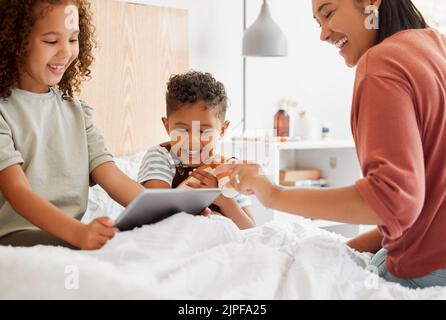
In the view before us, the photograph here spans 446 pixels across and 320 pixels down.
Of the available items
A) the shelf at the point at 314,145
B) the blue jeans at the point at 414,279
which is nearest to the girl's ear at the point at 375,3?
the blue jeans at the point at 414,279

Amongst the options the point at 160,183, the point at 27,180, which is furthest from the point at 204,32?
the point at 27,180

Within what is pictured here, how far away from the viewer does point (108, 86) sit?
102 inches

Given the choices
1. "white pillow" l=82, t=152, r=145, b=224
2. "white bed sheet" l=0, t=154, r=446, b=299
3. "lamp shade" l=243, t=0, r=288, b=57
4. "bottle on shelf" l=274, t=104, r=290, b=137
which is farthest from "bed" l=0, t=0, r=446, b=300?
"bottle on shelf" l=274, t=104, r=290, b=137

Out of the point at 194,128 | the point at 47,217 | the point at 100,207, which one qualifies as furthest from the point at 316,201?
the point at 100,207

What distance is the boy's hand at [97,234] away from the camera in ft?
3.49

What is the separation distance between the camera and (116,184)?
1.47 m

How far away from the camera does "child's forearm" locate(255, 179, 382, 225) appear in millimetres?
918

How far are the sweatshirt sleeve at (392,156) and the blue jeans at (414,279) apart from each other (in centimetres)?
15

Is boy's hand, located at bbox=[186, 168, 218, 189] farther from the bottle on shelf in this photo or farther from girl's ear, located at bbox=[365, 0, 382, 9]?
the bottle on shelf

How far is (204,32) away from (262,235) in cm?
197

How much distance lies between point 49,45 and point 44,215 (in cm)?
42

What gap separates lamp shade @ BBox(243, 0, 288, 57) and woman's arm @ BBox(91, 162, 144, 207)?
1585 millimetres

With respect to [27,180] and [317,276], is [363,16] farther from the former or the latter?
[27,180]

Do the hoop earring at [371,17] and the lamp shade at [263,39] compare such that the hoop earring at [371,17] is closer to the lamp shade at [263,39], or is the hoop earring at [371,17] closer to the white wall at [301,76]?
the lamp shade at [263,39]
